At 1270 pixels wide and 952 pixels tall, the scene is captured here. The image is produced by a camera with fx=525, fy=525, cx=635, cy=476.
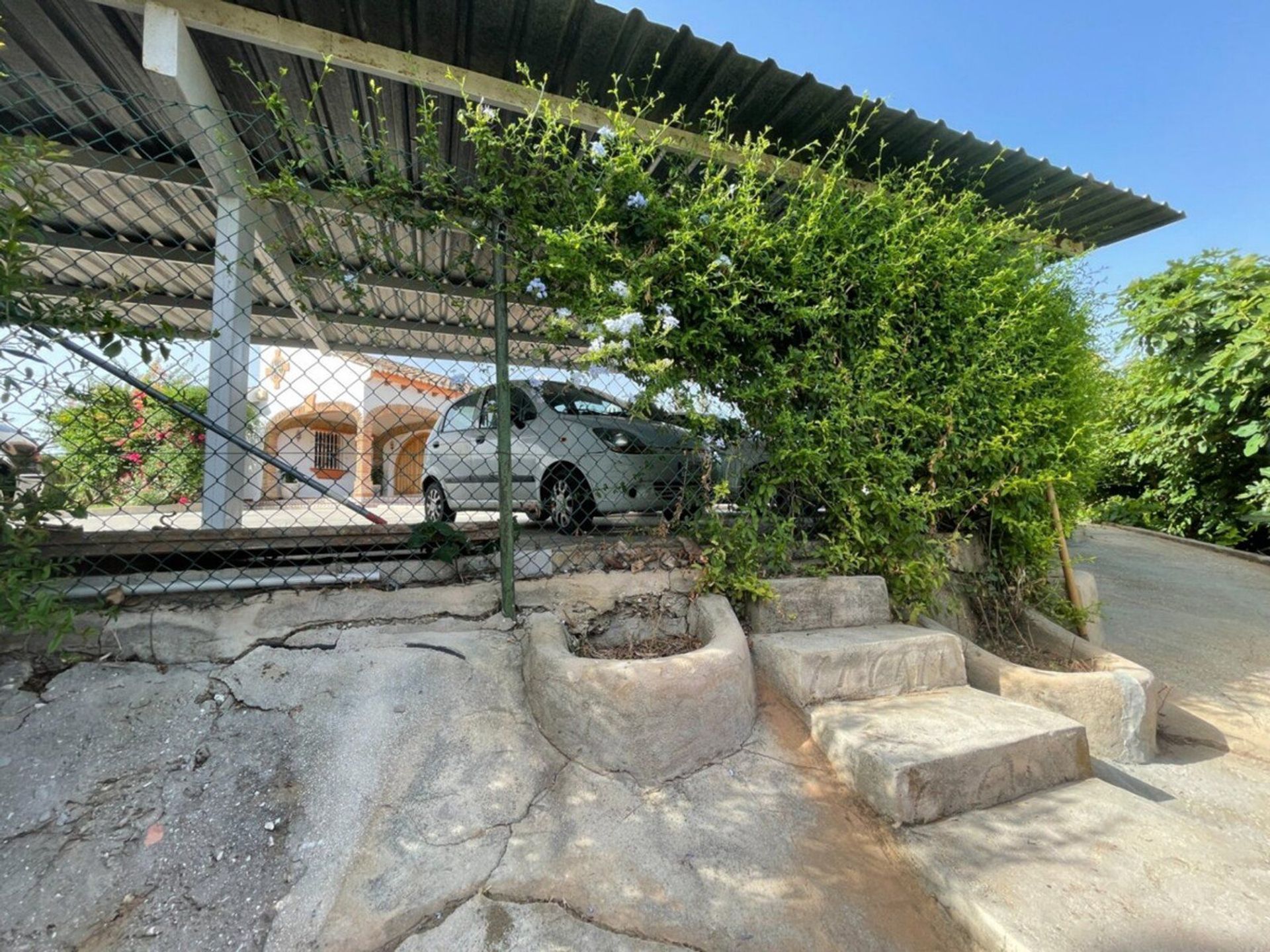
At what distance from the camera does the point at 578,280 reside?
2422 millimetres

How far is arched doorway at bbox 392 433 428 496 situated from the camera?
557 cm

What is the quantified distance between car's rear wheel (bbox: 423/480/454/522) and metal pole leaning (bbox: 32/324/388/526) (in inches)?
90.9

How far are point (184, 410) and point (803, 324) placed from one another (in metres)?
3.06

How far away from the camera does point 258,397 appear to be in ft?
17.9

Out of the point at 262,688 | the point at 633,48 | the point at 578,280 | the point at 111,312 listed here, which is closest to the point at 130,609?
the point at 262,688

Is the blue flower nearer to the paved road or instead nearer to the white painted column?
the white painted column

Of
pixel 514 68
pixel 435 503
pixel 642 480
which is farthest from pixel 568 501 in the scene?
pixel 514 68

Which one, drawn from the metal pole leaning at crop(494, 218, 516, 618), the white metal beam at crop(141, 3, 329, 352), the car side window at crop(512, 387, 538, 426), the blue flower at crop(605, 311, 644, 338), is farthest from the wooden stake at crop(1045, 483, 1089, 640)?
the white metal beam at crop(141, 3, 329, 352)

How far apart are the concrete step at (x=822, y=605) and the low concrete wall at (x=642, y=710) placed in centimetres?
58

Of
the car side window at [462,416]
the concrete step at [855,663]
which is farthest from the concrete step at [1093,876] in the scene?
the car side window at [462,416]

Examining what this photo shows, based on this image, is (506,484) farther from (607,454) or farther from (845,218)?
(845,218)

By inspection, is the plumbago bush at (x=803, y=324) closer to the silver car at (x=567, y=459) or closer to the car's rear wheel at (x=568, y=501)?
the silver car at (x=567, y=459)

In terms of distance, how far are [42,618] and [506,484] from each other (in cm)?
149

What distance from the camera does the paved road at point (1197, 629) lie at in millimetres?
3023
